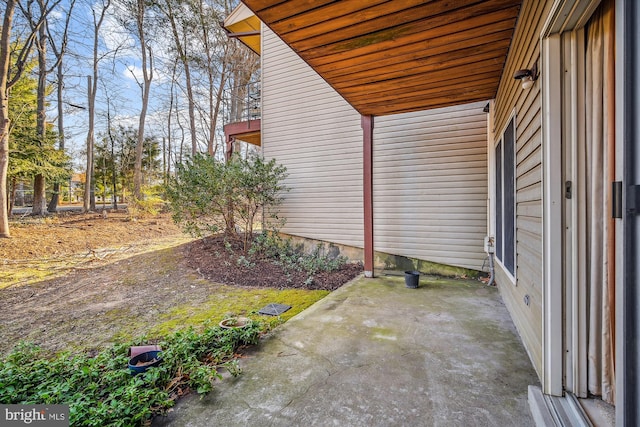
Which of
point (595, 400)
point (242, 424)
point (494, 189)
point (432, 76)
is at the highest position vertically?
point (432, 76)

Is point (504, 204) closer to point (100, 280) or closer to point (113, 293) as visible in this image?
point (113, 293)

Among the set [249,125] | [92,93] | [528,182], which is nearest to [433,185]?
[528,182]

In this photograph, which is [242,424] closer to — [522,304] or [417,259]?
[522,304]

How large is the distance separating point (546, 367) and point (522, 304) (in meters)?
0.92

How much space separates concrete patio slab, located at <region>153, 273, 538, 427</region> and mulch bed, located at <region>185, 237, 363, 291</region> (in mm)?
1792

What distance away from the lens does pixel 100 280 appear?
5.59 metres

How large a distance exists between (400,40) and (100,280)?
6.25 m

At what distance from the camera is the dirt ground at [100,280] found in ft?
11.7

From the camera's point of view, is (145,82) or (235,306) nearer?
(235,306)

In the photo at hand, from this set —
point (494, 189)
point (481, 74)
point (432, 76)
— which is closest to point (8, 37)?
point (432, 76)

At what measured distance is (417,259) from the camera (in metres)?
5.28

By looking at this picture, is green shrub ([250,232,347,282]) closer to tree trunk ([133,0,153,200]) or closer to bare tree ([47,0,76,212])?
tree trunk ([133,0,153,200])

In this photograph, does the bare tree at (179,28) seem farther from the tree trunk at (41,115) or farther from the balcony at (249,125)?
the tree trunk at (41,115)

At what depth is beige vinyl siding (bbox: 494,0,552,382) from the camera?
1926mm
